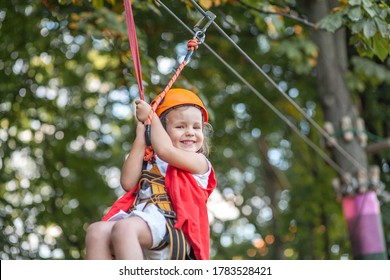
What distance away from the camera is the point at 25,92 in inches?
317

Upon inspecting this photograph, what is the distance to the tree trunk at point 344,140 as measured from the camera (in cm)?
735

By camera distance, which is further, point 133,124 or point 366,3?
point 133,124

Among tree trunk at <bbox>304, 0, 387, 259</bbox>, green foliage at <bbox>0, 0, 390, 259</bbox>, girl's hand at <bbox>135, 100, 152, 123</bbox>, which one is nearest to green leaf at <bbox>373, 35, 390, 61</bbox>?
green foliage at <bbox>0, 0, 390, 259</bbox>

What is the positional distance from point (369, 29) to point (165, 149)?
176 centimetres

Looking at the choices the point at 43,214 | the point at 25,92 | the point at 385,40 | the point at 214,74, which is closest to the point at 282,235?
the point at 214,74

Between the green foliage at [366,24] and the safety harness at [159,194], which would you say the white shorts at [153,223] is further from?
the green foliage at [366,24]

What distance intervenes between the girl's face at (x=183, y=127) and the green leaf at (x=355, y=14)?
1.50 metres

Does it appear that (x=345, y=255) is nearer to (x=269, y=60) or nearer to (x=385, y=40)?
(x=269, y=60)

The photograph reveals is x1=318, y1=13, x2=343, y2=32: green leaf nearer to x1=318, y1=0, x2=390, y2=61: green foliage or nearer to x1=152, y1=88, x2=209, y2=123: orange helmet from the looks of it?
x1=318, y1=0, x2=390, y2=61: green foliage

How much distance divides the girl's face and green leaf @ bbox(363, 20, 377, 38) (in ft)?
4.83

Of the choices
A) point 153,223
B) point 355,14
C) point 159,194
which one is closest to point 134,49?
point 159,194

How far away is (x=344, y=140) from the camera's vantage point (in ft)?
25.1

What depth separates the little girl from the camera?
129 inches

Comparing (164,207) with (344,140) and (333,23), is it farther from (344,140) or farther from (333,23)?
(344,140)
